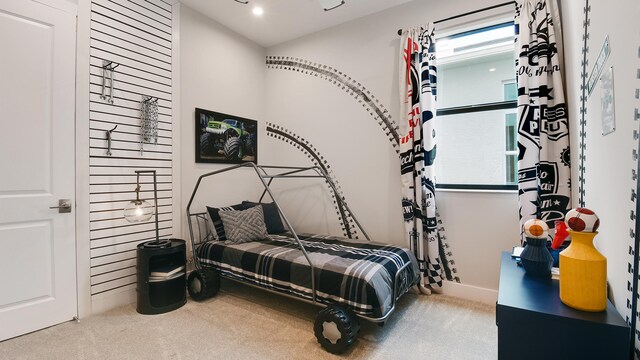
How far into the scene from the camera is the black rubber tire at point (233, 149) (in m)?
3.53

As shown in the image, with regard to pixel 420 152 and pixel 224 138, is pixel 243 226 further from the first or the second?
pixel 420 152

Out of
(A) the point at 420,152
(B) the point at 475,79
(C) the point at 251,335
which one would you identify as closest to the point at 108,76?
(C) the point at 251,335

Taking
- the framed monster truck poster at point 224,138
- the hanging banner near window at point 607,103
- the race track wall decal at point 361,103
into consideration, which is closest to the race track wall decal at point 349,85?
the race track wall decal at point 361,103

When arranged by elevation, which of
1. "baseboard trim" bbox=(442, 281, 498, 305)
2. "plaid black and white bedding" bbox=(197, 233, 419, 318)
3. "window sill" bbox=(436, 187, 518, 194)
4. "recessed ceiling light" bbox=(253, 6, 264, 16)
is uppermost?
"recessed ceiling light" bbox=(253, 6, 264, 16)

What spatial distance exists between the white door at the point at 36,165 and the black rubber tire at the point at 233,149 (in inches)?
58.5

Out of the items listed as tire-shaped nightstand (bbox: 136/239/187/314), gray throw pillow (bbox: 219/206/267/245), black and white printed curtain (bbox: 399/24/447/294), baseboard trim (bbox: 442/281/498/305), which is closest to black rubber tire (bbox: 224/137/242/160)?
gray throw pillow (bbox: 219/206/267/245)

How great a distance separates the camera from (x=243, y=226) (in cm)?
296

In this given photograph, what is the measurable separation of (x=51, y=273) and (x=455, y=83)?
3985 mm

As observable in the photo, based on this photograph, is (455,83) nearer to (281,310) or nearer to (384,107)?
(384,107)

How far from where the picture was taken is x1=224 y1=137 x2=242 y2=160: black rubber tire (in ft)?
11.6

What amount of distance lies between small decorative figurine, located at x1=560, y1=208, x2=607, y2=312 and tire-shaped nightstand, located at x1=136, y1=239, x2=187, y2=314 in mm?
2646

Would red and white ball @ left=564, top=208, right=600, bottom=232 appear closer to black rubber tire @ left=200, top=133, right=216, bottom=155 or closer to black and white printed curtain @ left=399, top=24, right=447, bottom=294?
black and white printed curtain @ left=399, top=24, right=447, bottom=294

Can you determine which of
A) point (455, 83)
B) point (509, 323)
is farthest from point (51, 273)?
point (455, 83)

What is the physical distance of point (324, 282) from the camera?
2.12 metres
